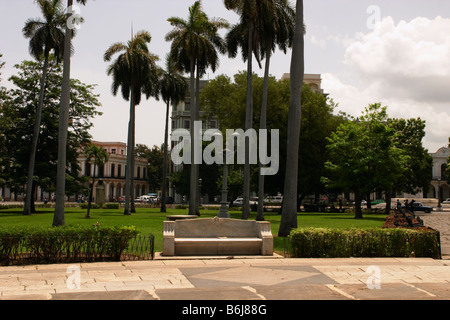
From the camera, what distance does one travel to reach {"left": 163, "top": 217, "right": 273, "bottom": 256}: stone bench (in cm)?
1206

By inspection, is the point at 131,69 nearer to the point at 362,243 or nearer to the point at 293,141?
the point at 293,141

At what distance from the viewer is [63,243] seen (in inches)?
423

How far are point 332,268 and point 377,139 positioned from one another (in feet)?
87.5

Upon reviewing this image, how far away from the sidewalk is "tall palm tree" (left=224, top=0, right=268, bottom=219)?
1733cm

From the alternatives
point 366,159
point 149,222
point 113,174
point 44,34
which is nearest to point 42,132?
point 44,34

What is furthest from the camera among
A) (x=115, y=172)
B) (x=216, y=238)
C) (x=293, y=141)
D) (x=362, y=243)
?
(x=115, y=172)

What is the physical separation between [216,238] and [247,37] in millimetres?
21659

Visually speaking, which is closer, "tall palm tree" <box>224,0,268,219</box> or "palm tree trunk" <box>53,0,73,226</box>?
"palm tree trunk" <box>53,0,73,226</box>

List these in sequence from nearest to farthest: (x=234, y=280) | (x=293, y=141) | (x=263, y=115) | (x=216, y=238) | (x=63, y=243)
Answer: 1. (x=234, y=280)
2. (x=63, y=243)
3. (x=216, y=238)
4. (x=293, y=141)
5. (x=263, y=115)

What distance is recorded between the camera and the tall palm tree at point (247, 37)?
89.7ft

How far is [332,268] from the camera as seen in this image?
10336 millimetres

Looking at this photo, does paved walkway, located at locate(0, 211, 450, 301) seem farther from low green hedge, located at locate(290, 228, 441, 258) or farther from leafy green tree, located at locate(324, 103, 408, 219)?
leafy green tree, located at locate(324, 103, 408, 219)

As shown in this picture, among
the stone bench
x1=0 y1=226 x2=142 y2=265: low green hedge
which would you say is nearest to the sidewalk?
x1=0 y1=226 x2=142 y2=265: low green hedge
